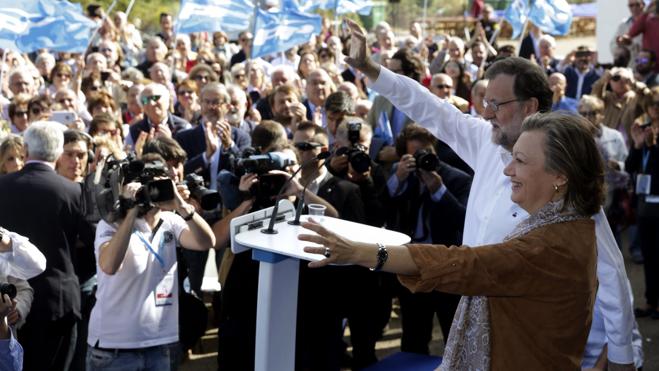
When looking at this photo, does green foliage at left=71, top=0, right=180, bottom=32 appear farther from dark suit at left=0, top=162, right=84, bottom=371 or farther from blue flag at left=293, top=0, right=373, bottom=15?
dark suit at left=0, top=162, right=84, bottom=371

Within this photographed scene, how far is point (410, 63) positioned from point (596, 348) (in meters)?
4.51

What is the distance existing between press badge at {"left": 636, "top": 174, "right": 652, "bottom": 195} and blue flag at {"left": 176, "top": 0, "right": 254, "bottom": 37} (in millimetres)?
5090

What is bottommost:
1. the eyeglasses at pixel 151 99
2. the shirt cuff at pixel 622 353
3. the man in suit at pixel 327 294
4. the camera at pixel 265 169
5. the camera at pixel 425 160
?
the man in suit at pixel 327 294

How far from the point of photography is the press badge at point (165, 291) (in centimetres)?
455

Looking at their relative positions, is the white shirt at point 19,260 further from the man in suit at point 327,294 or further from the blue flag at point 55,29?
the blue flag at point 55,29

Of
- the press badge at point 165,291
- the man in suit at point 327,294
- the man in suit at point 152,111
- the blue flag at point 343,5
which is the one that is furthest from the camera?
the blue flag at point 343,5

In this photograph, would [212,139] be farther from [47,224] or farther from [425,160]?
[47,224]

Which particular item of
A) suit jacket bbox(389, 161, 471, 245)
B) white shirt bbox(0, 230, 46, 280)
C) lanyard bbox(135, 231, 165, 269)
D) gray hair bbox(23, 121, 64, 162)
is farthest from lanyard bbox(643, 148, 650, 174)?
white shirt bbox(0, 230, 46, 280)

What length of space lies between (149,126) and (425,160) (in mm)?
3207

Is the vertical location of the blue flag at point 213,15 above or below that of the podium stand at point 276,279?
above

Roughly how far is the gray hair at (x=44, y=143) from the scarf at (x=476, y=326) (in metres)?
3.11

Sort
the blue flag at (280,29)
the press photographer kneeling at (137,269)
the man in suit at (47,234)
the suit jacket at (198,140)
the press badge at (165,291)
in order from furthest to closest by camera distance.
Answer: the blue flag at (280,29) < the suit jacket at (198,140) < the man in suit at (47,234) < the press badge at (165,291) < the press photographer kneeling at (137,269)

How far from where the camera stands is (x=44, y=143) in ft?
17.3

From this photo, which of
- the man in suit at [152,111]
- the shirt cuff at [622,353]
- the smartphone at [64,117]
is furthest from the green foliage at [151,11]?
the shirt cuff at [622,353]
